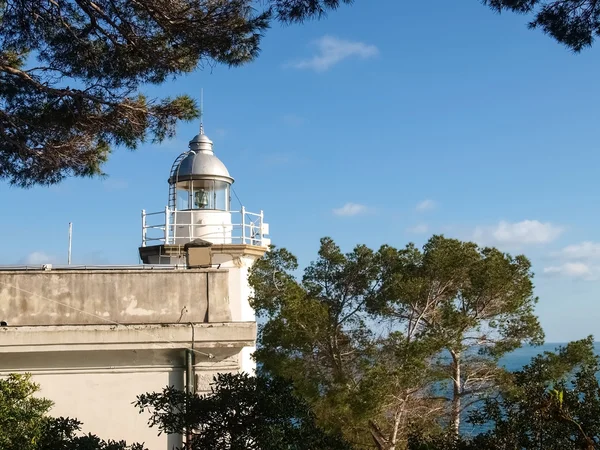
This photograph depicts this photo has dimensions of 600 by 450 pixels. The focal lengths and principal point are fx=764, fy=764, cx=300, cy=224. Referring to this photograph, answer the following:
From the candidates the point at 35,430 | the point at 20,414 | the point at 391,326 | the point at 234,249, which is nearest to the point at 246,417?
the point at 35,430

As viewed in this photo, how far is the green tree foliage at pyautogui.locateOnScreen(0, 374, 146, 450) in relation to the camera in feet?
18.2

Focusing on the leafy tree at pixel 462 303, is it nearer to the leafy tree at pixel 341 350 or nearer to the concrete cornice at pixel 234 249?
A: the leafy tree at pixel 341 350

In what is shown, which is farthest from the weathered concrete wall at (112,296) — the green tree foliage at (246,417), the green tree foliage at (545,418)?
the green tree foliage at (545,418)

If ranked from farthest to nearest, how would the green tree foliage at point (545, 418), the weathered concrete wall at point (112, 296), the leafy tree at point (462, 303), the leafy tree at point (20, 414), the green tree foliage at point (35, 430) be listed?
the leafy tree at point (462, 303) → the weathered concrete wall at point (112, 296) → the leafy tree at point (20, 414) → the green tree foliage at point (35, 430) → the green tree foliage at point (545, 418)

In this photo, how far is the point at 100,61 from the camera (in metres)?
8.24

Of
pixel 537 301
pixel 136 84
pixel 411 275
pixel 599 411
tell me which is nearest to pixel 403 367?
pixel 411 275

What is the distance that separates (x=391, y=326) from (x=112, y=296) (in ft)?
36.3

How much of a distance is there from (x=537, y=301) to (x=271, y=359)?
667 cm

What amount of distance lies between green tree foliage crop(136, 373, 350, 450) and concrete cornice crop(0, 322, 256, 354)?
2176mm

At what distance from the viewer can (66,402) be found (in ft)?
24.4

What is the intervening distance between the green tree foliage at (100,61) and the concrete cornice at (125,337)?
227 centimetres

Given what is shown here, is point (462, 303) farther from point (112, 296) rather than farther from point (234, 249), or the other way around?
point (112, 296)

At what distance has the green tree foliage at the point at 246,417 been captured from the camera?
5.00 meters

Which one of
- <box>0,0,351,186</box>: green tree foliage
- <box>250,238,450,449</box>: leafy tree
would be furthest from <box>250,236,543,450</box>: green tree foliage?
<box>0,0,351,186</box>: green tree foliage
